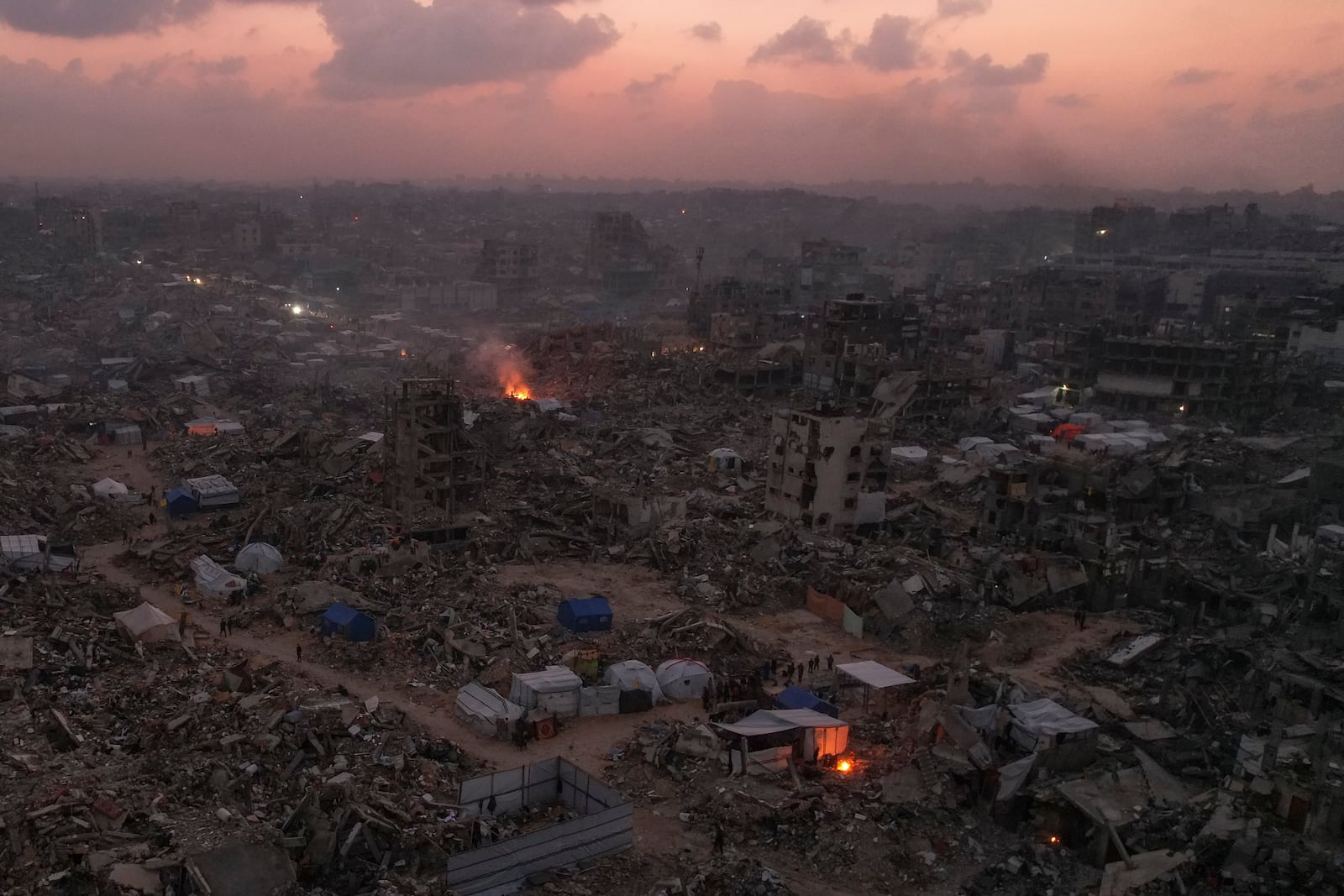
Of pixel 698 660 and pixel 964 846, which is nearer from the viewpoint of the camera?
pixel 964 846

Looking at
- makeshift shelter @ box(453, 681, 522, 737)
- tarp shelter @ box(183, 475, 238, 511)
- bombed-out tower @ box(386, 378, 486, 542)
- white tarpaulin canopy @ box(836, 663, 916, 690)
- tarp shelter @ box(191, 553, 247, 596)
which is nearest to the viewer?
makeshift shelter @ box(453, 681, 522, 737)

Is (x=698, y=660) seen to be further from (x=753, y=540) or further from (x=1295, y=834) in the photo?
(x=1295, y=834)

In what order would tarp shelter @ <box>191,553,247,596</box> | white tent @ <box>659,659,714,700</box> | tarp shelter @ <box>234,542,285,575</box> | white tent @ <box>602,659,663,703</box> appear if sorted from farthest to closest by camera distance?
1. tarp shelter @ <box>234,542,285,575</box>
2. tarp shelter @ <box>191,553,247,596</box>
3. white tent @ <box>659,659,714,700</box>
4. white tent @ <box>602,659,663,703</box>

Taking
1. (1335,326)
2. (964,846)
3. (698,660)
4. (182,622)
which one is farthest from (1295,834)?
(1335,326)

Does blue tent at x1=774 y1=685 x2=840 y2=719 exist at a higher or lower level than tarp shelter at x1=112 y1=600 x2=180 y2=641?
lower

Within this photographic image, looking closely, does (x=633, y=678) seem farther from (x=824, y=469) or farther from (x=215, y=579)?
(x=824, y=469)

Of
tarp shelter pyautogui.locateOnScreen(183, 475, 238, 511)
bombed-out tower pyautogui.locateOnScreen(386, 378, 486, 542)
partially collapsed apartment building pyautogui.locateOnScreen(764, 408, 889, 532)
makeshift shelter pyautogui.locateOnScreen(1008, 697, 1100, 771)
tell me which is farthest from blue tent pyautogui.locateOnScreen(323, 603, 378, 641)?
partially collapsed apartment building pyautogui.locateOnScreen(764, 408, 889, 532)

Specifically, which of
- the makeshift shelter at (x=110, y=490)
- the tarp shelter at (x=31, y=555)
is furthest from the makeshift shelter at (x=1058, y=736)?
the makeshift shelter at (x=110, y=490)

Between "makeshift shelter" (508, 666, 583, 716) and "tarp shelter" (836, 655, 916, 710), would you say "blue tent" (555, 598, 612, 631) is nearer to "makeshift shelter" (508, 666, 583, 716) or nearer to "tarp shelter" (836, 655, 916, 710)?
"makeshift shelter" (508, 666, 583, 716)

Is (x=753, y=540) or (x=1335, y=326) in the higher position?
(x=1335, y=326)
